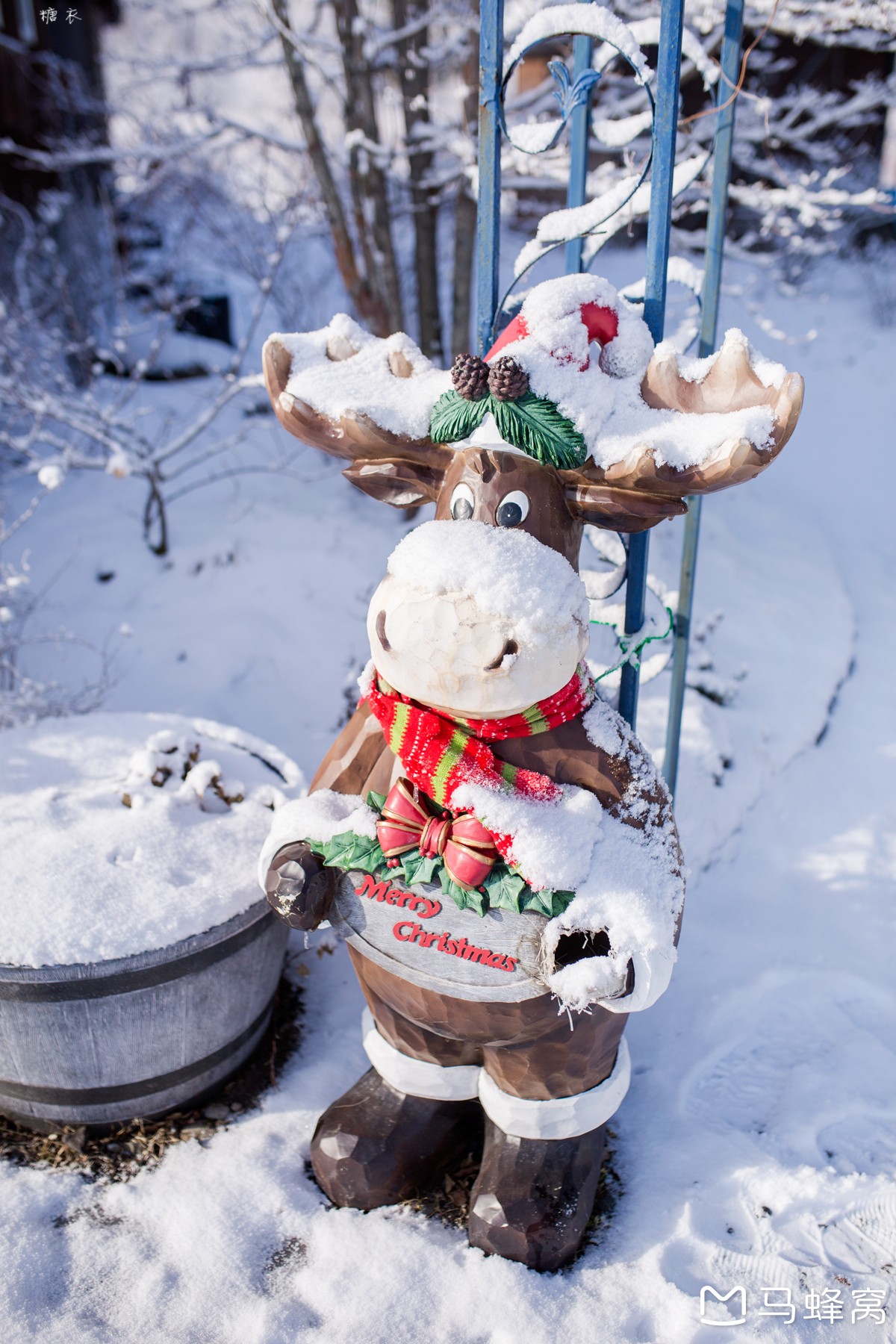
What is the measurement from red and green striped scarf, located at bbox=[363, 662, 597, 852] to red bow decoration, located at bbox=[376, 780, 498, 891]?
0.11 feet

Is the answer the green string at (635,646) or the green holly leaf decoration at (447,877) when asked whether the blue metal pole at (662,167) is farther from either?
the green holly leaf decoration at (447,877)

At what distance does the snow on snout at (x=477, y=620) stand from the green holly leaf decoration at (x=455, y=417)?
168mm

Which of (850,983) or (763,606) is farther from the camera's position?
(763,606)

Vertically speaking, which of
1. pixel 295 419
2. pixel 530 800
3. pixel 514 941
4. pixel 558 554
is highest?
pixel 295 419

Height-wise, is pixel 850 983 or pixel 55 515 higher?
pixel 55 515


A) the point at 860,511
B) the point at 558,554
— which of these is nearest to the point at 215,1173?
the point at 558,554

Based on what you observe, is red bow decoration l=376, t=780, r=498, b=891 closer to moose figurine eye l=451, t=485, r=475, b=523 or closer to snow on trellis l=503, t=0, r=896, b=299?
moose figurine eye l=451, t=485, r=475, b=523

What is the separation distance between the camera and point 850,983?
86.3 inches

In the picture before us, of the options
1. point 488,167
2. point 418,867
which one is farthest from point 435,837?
point 488,167

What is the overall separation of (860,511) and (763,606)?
6.30 ft

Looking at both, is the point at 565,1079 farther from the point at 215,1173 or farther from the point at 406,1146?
the point at 215,1173

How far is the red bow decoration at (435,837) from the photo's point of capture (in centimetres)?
136

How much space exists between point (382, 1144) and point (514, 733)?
0.87m

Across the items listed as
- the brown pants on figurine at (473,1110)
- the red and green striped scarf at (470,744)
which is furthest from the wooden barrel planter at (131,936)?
the red and green striped scarf at (470,744)
